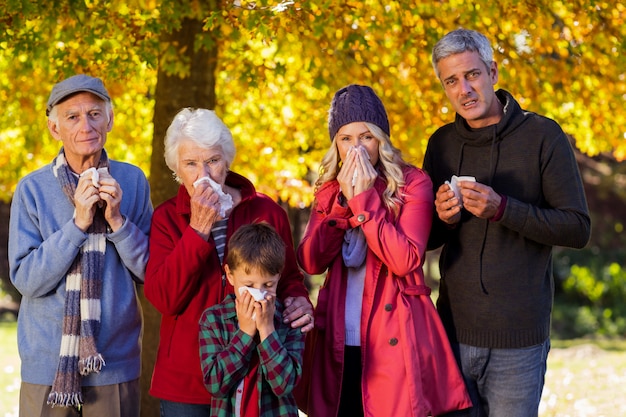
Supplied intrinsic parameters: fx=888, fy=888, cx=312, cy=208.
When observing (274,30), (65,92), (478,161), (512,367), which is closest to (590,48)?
(274,30)

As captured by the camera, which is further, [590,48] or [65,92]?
[590,48]

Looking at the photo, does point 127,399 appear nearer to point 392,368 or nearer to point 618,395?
point 392,368

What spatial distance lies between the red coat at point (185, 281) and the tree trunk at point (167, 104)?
2.49 meters

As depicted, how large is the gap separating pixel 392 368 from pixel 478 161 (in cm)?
103

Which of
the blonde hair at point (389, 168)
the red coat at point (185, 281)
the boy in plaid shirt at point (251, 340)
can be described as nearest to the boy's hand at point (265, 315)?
the boy in plaid shirt at point (251, 340)

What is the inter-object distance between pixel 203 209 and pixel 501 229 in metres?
1.33

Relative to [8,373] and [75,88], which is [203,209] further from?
[8,373]

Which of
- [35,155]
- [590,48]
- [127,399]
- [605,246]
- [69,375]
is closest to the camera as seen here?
[69,375]

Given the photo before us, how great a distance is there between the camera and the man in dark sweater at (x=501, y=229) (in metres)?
3.88

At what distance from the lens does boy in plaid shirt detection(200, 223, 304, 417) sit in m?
3.68

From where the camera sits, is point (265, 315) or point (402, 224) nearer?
point (265, 315)

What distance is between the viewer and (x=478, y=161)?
4.09 m

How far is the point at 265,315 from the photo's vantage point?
3684 mm

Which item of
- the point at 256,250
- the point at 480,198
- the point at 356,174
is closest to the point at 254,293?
the point at 256,250
